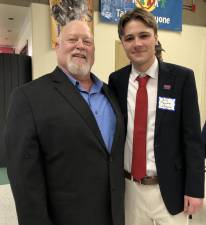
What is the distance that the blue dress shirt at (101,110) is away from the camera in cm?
139

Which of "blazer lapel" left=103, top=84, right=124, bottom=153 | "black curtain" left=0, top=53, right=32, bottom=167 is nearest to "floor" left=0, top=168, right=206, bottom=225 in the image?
"black curtain" left=0, top=53, right=32, bottom=167

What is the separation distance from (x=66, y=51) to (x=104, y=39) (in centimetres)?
381

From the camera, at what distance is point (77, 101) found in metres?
1.32

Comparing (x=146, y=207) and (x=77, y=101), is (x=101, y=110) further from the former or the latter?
(x=146, y=207)

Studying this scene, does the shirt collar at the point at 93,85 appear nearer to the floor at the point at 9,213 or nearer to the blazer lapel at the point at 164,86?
the blazer lapel at the point at 164,86

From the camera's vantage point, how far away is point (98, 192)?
4.46 feet

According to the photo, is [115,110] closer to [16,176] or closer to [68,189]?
[68,189]

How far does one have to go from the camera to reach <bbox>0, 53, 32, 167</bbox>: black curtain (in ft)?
16.6

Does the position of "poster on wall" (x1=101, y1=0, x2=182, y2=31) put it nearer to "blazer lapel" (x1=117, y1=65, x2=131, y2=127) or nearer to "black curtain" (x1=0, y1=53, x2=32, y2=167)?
"black curtain" (x1=0, y1=53, x2=32, y2=167)

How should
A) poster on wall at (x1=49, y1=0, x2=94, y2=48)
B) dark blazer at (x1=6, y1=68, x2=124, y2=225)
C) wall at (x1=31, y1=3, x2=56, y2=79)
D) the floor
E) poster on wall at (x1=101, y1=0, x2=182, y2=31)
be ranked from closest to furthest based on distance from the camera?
1. dark blazer at (x1=6, y1=68, x2=124, y2=225)
2. the floor
3. poster on wall at (x1=49, y1=0, x2=94, y2=48)
4. wall at (x1=31, y1=3, x2=56, y2=79)
5. poster on wall at (x1=101, y1=0, x2=182, y2=31)

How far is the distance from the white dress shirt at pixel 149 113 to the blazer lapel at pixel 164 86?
0.03 meters

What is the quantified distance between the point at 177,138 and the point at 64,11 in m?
3.73

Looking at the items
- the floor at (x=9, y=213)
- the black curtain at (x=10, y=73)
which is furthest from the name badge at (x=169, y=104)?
the black curtain at (x=10, y=73)

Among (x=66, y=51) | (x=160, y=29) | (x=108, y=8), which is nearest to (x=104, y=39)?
(x=108, y=8)
